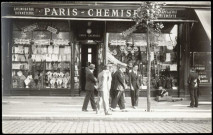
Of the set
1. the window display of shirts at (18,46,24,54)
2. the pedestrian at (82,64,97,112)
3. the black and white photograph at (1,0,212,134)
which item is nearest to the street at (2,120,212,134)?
the pedestrian at (82,64,97,112)

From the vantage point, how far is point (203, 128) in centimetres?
1252

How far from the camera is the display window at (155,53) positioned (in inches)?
886

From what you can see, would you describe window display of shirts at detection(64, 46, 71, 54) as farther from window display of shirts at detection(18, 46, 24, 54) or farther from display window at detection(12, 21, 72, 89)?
window display of shirts at detection(18, 46, 24, 54)

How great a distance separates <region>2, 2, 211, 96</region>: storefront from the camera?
2228cm

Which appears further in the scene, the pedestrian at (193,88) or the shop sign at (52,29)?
the shop sign at (52,29)

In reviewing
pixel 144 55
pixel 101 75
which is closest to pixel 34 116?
pixel 101 75

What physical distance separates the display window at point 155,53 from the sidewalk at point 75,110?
52.9 inches

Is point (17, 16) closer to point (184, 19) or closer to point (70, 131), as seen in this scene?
point (184, 19)

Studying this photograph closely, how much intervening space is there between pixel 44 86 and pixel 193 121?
10122 mm

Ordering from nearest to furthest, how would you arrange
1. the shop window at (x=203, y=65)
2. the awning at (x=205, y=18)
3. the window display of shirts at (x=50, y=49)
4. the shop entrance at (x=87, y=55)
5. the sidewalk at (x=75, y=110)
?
1. the sidewalk at (x=75, y=110)
2. the awning at (x=205, y=18)
3. the shop window at (x=203, y=65)
4. the window display of shirts at (x=50, y=49)
5. the shop entrance at (x=87, y=55)

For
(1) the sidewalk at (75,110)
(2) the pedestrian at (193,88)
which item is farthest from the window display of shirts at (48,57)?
(2) the pedestrian at (193,88)

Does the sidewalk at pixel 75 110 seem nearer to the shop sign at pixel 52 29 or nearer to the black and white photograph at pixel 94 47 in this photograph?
the black and white photograph at pixel 94 47

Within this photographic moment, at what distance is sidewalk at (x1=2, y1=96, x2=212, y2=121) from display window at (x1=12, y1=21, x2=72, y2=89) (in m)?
1.10

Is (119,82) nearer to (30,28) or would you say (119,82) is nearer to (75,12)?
(75,12)
